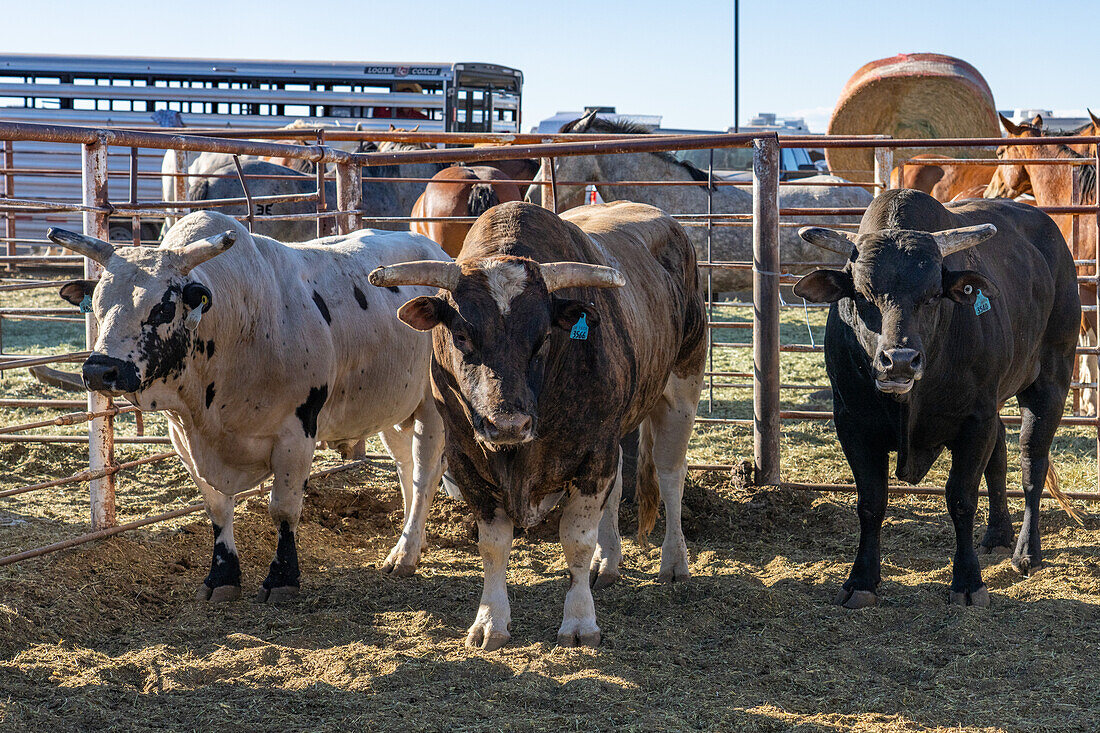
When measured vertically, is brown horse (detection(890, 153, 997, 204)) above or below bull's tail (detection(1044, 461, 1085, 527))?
above

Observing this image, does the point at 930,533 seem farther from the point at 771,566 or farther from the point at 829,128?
the point at 829,128

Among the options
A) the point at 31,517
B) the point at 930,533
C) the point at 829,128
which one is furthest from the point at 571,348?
the point at 829,128

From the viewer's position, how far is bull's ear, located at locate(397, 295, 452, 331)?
3.73 m

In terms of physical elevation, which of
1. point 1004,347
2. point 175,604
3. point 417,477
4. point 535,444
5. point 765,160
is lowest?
point 175,604

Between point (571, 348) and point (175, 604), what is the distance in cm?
223

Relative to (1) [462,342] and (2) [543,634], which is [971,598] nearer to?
(2) [543,634]

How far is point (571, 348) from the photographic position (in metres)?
3.99

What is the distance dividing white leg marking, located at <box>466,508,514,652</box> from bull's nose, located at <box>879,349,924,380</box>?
1.62 m

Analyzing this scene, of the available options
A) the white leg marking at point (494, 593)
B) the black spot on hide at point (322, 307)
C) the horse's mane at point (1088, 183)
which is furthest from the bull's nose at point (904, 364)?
the horse's mane at point (1088, 183)

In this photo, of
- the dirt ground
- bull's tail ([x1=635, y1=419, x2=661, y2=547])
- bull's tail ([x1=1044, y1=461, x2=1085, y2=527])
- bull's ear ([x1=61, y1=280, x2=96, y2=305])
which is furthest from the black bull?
bull's ear ([x1=61, y1=280, x2=96, y2=305])

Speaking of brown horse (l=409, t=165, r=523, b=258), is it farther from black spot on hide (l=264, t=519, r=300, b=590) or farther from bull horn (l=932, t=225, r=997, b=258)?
bull horn (l=932, t=225, r=997, b=258)

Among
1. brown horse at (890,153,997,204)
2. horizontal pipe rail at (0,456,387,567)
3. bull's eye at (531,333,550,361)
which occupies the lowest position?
horizontal pipe rail at (0,456,387,567)

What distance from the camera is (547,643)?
4.10m

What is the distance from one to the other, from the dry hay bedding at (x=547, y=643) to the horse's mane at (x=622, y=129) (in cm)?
579
